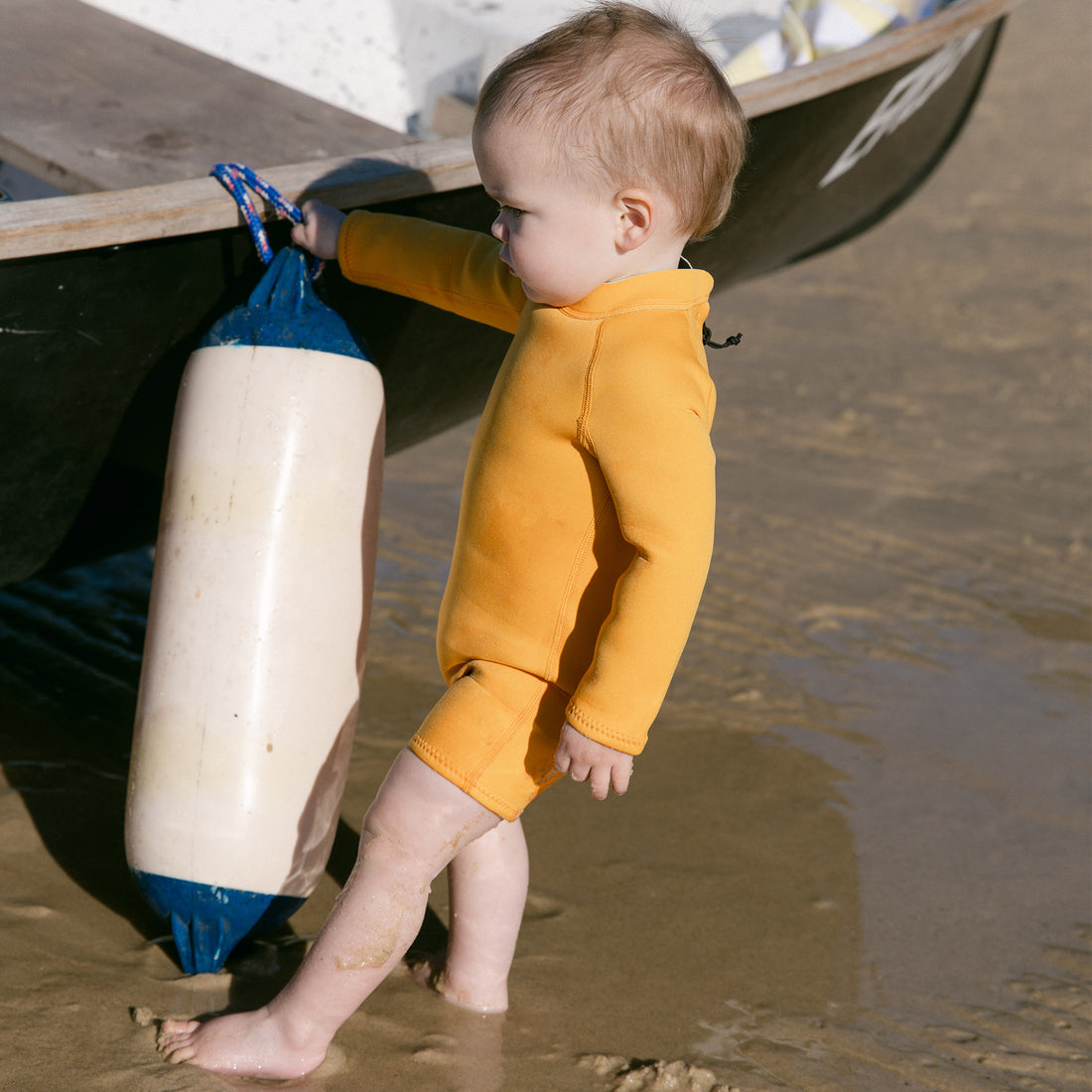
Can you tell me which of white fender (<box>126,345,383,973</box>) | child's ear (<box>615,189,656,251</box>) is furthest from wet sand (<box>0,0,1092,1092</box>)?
child's ear (<box>615,189,656,251</box>)

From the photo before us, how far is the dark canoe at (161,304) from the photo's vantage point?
211 centimetres

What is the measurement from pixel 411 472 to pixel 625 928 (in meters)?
2.33

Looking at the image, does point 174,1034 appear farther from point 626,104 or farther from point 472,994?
point 626,104

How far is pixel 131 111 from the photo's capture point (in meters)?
2.78

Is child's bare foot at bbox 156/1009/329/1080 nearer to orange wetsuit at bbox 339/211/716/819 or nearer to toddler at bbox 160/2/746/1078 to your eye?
toddler at bbox 160/2/746/1078

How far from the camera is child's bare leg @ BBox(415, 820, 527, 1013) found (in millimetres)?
2158

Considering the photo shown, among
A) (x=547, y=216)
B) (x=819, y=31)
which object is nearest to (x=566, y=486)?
(x=547, y=216)

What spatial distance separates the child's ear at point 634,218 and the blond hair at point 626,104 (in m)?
0.02

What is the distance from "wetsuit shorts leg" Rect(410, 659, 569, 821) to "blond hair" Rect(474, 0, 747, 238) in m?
0.73

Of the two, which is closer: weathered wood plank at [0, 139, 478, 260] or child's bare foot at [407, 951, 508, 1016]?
weathered wood plank at [0, 139, 478, 260]

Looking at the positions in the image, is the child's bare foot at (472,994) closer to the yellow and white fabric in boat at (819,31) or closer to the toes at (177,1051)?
the toes at (177,1051)

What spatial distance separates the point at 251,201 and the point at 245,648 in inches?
29.8

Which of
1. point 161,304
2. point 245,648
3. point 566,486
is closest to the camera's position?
point 566,486

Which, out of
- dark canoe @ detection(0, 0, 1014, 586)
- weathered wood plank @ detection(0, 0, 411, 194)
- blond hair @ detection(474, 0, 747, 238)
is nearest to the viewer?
blond hair @ detection(474, 0, 747, 238)
